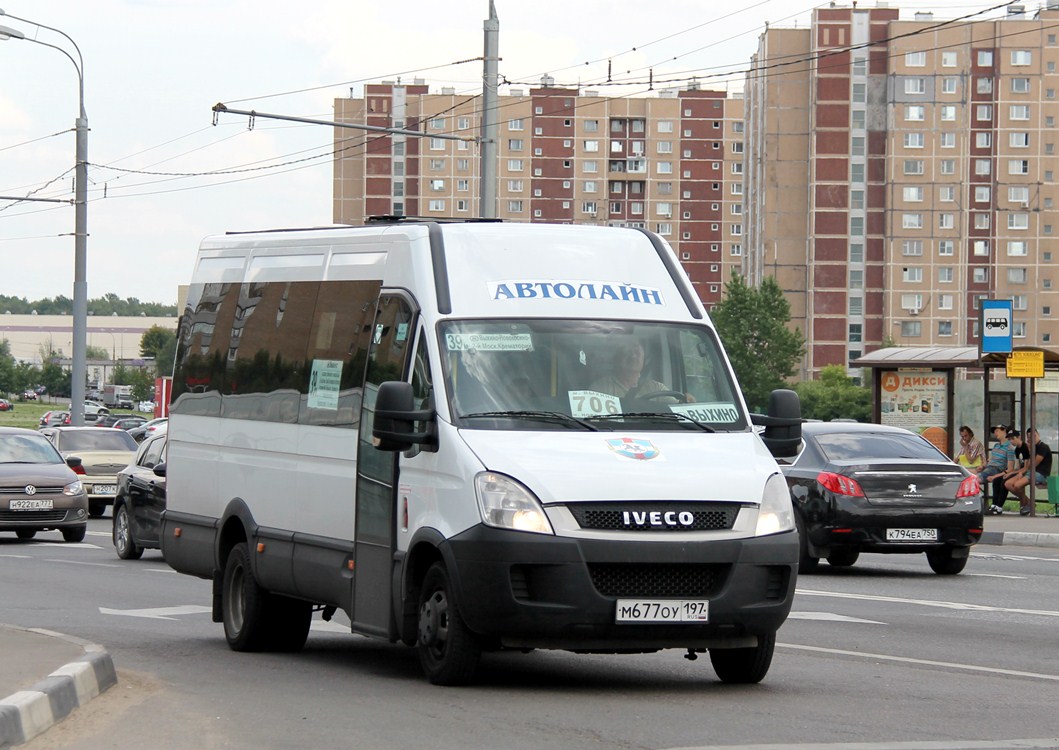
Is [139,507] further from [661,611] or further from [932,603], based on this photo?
[661,611]

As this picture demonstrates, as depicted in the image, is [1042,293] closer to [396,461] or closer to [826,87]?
[826,87]

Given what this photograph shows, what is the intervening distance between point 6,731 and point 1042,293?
134 meters

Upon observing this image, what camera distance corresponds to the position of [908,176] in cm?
13088

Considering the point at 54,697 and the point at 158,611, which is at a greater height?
the point at 54,697

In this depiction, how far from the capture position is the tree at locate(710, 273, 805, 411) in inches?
5039

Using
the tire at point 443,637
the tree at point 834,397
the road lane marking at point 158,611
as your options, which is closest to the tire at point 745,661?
the tire at point 443,637

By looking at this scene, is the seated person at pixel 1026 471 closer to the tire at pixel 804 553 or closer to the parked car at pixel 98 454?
the tire at pixel 804 553

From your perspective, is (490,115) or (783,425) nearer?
(783,425)

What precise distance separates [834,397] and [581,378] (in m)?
122

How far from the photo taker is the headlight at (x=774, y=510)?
928cm

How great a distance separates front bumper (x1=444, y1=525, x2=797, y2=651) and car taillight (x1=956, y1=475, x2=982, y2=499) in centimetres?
1035

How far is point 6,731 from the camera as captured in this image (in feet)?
24.3

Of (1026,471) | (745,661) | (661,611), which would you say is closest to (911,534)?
(745,661)

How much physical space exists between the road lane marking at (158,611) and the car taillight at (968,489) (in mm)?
7908
